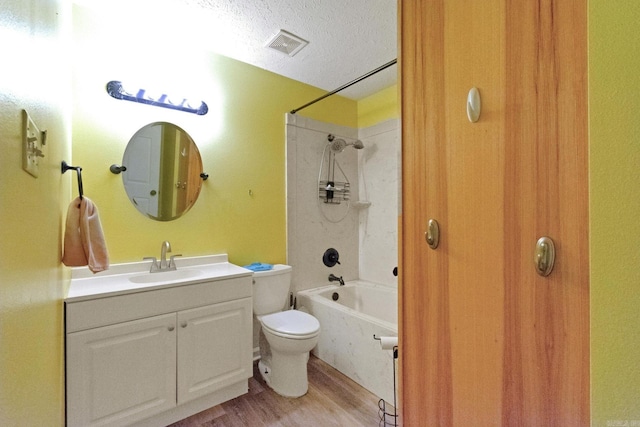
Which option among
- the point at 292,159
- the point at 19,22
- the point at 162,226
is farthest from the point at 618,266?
the point at 292,159

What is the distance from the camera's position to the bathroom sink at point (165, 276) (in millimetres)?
1687

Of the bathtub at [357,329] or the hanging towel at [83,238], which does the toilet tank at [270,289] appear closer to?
the bathtub at [357,329]

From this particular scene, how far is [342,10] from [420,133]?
1.30 meters

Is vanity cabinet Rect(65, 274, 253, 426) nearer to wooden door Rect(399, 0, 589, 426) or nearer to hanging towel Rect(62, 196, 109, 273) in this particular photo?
hanging towel Rect(62, 196, 109, 273)

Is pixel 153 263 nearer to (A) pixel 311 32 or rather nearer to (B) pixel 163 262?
(B) pixel 163 262

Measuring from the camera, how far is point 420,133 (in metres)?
0.85

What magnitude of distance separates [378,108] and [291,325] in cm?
223

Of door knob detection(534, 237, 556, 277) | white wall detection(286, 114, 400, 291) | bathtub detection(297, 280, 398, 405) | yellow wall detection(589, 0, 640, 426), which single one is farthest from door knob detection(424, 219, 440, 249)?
white wall detection(286, 114, 400, 291)

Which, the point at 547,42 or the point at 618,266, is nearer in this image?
the point at 618,266

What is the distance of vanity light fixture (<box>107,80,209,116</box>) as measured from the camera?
1701 mm

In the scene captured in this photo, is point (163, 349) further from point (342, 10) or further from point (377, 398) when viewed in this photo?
point (342, 10)

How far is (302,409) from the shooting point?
1.69 m

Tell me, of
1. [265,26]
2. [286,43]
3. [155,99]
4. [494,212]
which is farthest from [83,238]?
[286,43]

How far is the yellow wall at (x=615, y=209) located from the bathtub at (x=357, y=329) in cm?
140
